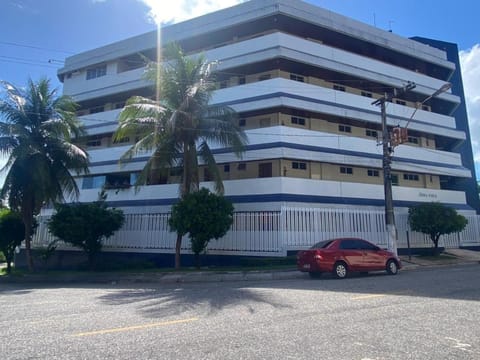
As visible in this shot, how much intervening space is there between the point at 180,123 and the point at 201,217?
14.8ft

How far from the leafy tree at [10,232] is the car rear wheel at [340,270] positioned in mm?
17906

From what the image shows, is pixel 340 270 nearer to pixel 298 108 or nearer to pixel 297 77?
pixel 298 108

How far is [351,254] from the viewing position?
45.1 feet

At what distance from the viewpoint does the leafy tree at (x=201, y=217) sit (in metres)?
16.2

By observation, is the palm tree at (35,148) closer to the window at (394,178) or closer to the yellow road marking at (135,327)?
the yellow road marking at (135,327)

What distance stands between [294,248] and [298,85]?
10406 mm

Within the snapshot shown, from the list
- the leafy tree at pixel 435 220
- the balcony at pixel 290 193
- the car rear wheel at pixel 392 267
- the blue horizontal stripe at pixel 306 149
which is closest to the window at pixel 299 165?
the blue horizontal stripe at pixel 306 149

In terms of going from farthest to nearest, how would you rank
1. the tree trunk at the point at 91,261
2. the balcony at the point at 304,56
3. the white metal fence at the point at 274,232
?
the balcony at the point at 304,56, the tree trunk at the point at 91,261, the white metal fence at the point at 274,232

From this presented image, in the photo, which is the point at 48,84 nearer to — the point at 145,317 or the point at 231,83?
the point at 231,83

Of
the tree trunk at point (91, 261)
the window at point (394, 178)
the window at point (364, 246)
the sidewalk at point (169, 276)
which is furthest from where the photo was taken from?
the window at point (394, 178)

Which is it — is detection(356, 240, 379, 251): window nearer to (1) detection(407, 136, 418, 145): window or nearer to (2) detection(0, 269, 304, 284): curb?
(2) detection(0, 269, 304, 284): curb

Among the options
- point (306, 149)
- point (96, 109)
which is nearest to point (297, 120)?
point (306, 149)

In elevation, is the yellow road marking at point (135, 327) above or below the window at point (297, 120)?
below

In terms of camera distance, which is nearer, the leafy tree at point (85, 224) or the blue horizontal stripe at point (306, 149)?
the leafy tree at point (85, 224)
